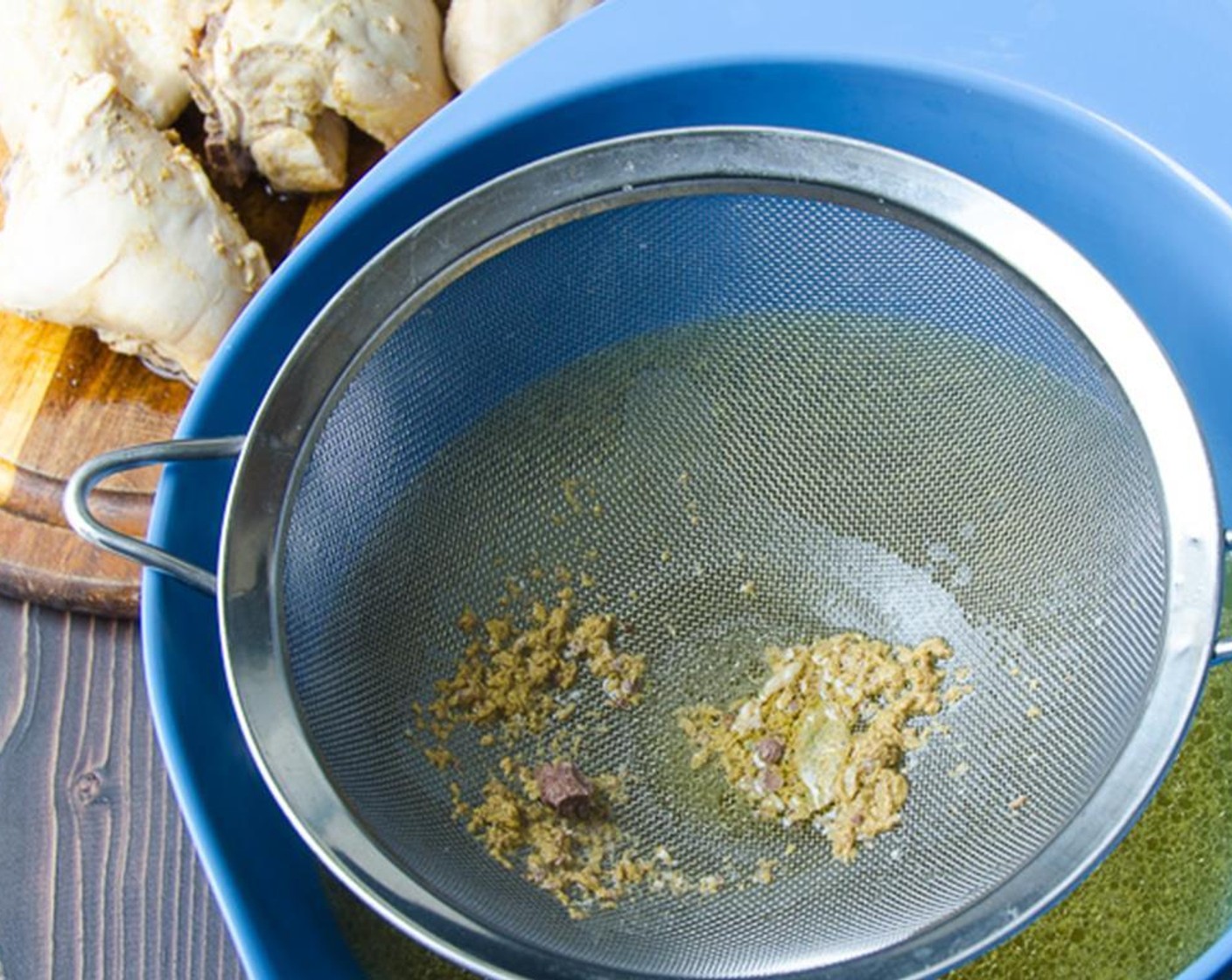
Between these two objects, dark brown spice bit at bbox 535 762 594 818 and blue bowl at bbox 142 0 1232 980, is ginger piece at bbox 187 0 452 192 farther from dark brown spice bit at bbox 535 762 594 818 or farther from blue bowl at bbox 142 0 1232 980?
dark brown spice bit at bbox 535 762 594 818

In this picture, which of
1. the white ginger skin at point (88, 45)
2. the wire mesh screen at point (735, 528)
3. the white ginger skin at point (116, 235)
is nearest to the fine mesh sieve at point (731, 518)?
the wire mesh screen at point (735, 528)

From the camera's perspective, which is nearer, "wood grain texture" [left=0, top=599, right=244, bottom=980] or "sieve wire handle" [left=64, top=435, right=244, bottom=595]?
"sieve wire handle" [left=64, top=435, right=244, bottom=595]

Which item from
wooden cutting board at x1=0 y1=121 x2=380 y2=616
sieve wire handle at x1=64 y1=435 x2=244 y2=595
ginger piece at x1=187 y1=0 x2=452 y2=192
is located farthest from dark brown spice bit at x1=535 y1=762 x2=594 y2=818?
ginger piece at x1=187 y1=0 x2=452 y2=192

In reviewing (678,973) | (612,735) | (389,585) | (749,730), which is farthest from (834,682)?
(389,585)

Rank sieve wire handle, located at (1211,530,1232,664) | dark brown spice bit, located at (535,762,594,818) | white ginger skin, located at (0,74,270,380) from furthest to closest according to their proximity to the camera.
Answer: white ginger skin, located at (0,74,270,380) < dark brown spice bit, located at (535,762,594,818) < sieve wire handle, located at (1211,530,1232,664)

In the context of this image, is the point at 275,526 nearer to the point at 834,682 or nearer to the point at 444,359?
the point at 444,359

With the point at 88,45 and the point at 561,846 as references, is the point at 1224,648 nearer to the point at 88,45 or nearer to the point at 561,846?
the point at 561,846

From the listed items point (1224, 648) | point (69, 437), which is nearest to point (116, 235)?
point (69, 437)
